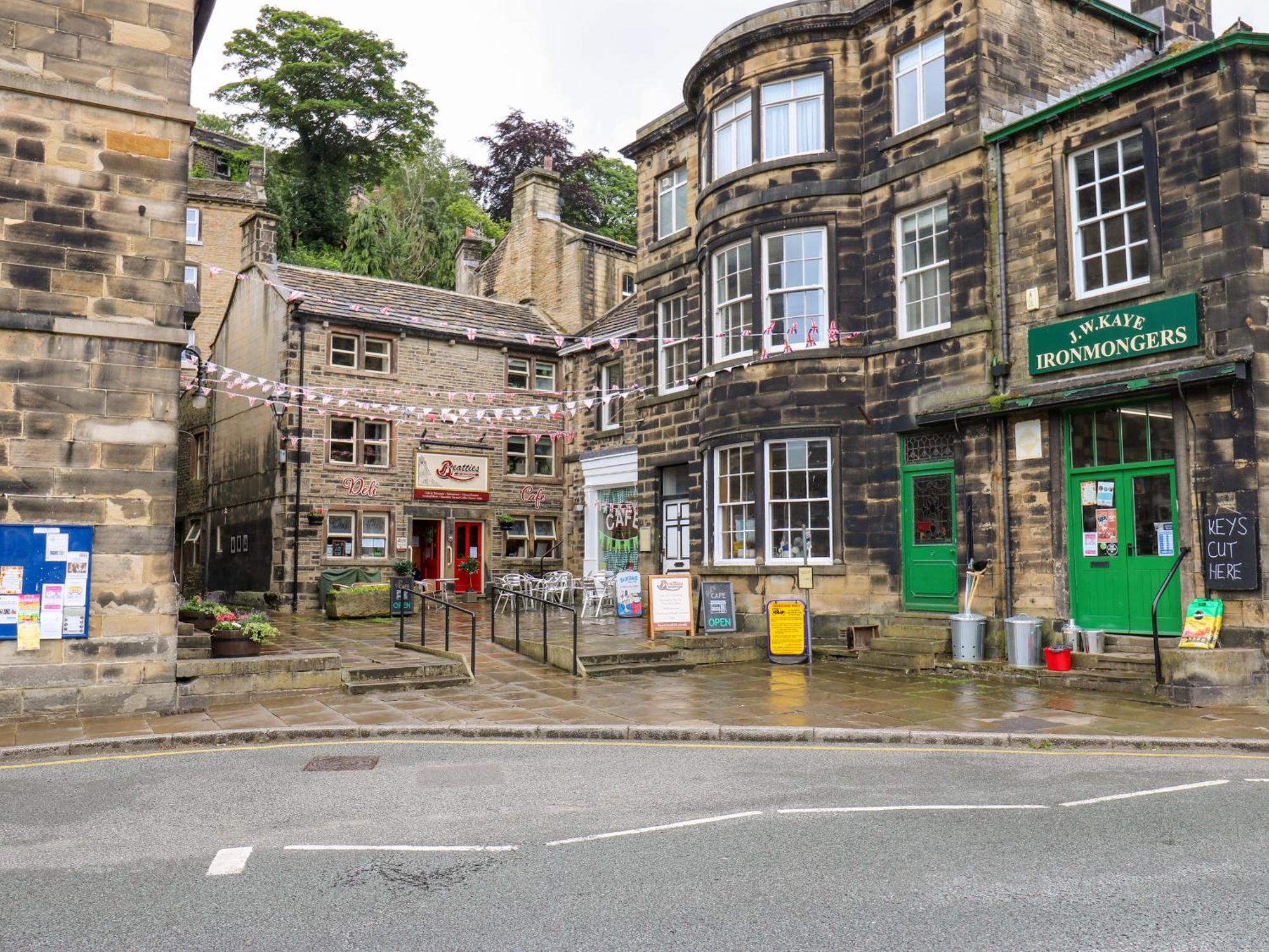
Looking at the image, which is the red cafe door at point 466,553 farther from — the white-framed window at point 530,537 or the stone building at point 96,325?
the stone building at point 96,325

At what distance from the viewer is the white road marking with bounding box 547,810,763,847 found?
6168 millimetres

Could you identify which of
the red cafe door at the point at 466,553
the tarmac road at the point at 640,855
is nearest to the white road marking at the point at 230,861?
the tarmac road at the point at 640,855

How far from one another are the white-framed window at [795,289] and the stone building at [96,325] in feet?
31.2

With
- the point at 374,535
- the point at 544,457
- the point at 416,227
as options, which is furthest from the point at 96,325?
the point at 416,227

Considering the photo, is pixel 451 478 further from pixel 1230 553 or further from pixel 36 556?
pixel 1230 553

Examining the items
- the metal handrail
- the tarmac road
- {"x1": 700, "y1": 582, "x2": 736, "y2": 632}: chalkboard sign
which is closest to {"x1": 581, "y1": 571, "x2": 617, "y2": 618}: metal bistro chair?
{"x1": 700, "y1": 582, "x2": 736, "y2": 632}: chalkboard sign

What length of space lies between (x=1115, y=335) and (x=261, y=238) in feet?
77.3

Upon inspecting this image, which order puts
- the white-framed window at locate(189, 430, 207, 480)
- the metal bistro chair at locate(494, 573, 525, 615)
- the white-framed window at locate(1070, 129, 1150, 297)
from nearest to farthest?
the white-framed window at locate(1070, 129, 1150, 297)
the metal bistro chair at locate(494, 573, 525, 615)
the white-framed window at locate(189, 430, 207, 480)

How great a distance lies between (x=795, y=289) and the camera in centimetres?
1752

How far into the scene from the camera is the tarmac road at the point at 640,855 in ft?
15.1

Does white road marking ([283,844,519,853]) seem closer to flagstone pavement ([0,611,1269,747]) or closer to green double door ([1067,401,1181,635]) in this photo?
flagstone pavement ([0,611,1269,747])

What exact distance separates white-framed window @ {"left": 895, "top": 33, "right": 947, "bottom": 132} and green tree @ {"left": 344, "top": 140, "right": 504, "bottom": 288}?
2544 centimetres

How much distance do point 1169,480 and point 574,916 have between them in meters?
11.0

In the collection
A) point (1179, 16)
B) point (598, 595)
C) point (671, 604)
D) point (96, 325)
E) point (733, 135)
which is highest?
point (1179, 16)
